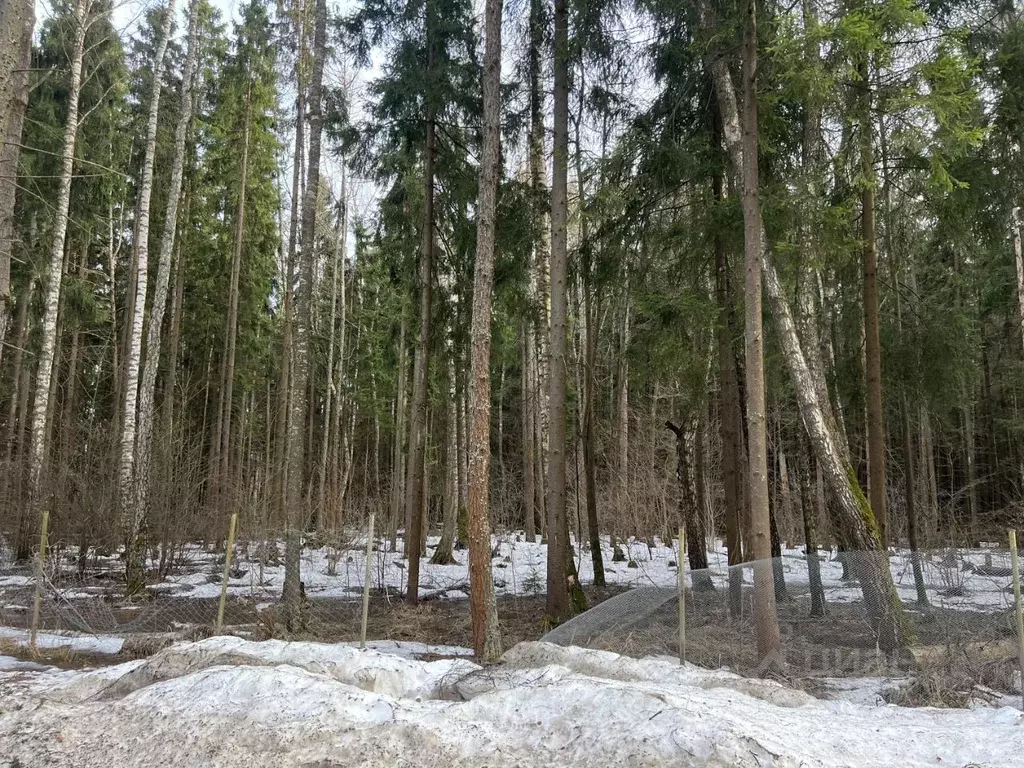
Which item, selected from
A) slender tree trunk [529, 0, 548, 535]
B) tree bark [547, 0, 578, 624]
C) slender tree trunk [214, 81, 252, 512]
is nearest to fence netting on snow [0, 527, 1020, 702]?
tree bark [547, 0, 578, 624]

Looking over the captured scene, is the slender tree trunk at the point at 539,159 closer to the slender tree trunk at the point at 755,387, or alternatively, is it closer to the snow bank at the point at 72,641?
the slender tree trunk at the point at 755,387

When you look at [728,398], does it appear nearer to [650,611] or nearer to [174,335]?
[650,611]

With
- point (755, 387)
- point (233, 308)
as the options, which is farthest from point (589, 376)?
point (233, 308)

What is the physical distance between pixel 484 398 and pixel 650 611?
10.0 ft

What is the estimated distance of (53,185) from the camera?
51.4 feet

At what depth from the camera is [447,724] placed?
4.38 m

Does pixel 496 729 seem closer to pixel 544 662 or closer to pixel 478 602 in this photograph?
pixel 544 662

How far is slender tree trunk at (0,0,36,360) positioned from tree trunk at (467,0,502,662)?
4.47 metres

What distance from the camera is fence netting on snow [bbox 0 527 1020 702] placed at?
7.05 meters

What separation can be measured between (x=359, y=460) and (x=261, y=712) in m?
37.6

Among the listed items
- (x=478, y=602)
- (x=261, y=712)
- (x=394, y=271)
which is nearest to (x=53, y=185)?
(x=394, y=271)

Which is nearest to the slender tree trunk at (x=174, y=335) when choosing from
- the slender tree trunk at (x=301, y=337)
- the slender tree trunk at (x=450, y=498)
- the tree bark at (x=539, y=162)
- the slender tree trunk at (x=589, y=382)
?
the slender tree trunk at (x=301, y=337)

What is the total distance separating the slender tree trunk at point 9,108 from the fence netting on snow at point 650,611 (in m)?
3.78

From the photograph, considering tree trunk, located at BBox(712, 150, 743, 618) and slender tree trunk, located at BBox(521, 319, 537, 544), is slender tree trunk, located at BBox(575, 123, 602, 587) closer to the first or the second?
tree trunk, located at BBox(712, 150, 743, 618)
